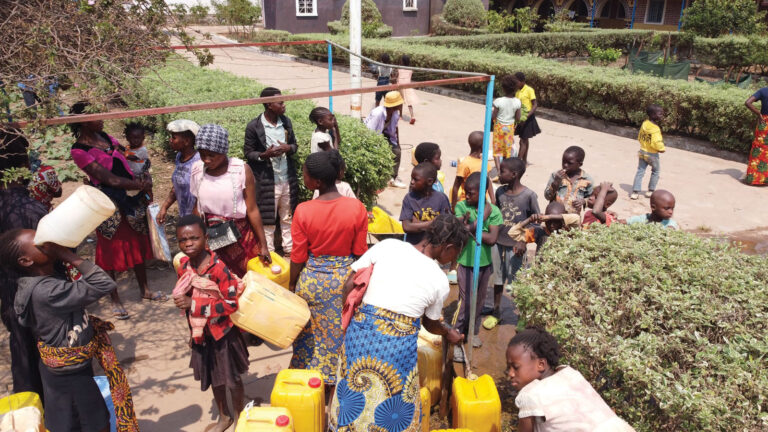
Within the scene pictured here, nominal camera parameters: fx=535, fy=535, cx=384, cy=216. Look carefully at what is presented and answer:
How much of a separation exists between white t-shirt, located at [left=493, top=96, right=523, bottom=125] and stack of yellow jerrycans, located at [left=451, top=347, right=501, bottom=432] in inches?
221

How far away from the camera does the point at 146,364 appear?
13.8 ft

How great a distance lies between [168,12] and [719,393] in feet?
13.9

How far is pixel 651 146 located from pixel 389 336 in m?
6.54

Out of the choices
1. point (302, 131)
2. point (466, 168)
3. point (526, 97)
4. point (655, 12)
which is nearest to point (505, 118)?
point (526, 97)

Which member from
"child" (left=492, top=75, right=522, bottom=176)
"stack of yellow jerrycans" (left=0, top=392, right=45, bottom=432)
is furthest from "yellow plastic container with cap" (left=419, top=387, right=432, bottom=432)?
"child" (left=492, top=75, right=522, bottom=176)

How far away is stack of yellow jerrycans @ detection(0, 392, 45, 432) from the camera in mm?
2600

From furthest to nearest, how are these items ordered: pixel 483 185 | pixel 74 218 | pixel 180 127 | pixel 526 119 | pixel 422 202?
pixel 526 119 → pixel 180 127 → pixel 422 202 → pixel 483 185 → pixel 74 218

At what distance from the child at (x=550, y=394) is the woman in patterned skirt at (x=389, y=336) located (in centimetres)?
48

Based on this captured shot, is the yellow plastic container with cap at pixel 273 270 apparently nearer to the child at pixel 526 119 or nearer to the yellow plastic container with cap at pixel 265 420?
the yellow plastic container with cap at pixel 265 420

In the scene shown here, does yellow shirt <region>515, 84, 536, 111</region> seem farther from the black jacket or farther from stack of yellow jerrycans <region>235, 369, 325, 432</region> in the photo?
stack of yellow jerrycans <region>235, 369, 325, 432</region>

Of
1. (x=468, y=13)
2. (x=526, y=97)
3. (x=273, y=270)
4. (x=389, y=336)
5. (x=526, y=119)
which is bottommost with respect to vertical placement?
(x=273, y=270)

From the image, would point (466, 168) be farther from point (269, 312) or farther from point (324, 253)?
point (269, 312)

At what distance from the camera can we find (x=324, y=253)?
10.9 feet

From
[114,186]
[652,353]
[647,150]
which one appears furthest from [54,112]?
[647,150]
